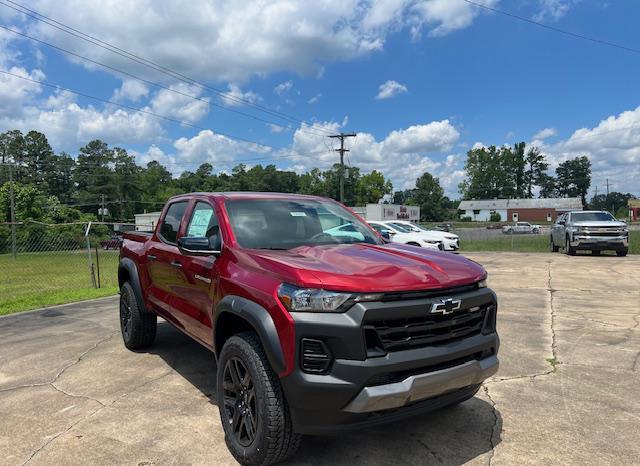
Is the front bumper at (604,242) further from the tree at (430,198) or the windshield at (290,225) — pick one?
the tree at (430,198)

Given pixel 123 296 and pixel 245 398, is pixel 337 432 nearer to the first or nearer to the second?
pixel 245 398

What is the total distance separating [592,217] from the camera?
17.5 m

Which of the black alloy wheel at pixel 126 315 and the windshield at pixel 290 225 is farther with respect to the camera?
the black alloy wheel at pixel 126 315

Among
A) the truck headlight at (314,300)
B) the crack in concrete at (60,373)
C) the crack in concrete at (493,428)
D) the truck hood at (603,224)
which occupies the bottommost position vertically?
the crack in concrete at (493,428)

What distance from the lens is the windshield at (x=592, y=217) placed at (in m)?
17.2

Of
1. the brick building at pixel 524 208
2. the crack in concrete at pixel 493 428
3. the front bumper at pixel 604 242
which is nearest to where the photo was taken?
the crack in concrete at pixel 493 428

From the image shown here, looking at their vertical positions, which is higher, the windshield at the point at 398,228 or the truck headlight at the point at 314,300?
the truck headlight at the point at 314,300

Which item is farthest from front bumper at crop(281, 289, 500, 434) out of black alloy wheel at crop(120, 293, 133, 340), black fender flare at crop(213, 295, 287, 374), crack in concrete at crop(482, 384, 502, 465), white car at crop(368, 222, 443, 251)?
white car at crop(368, 222, 443, 251)

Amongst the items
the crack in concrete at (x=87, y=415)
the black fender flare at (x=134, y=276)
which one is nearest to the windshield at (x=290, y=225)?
the crack in concrete at (x=87, y=415)

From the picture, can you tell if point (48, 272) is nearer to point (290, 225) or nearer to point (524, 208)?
point (290, 225)

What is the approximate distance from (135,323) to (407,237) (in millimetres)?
15269

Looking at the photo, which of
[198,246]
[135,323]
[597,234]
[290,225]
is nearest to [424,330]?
[290,225]

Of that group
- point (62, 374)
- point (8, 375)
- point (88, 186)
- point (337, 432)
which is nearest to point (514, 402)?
point (337, 432)

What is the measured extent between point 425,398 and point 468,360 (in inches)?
17.6
